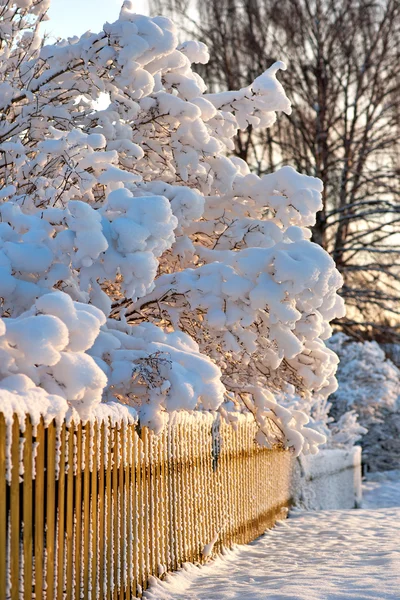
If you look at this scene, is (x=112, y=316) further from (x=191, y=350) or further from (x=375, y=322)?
(x=375, y=322)

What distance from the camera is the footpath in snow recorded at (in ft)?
21.1

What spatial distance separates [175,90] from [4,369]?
16.6 feet

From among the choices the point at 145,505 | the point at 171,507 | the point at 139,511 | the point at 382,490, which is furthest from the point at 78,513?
the point at 382,490

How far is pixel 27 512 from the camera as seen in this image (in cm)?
450

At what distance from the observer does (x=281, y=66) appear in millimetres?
8633

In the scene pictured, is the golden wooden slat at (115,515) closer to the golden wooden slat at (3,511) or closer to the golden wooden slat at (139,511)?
A: the golden wooden slat at (139,511)

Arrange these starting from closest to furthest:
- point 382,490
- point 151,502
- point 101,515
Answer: point 101,515 → point 151,502 → point 382,490

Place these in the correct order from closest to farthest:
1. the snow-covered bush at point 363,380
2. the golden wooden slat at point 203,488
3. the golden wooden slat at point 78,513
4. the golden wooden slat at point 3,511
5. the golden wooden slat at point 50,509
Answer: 1. the golden wooden slat at point 3,511
2. the golden wooden slat at point 50,509
3. the golden wooden slat at point 78,513
4. the golden wooden slat at point 203,488
5. the snow-covered bush at point 363,380

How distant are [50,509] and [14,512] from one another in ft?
1.59

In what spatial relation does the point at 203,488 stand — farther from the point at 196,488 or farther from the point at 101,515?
the point at 101,515

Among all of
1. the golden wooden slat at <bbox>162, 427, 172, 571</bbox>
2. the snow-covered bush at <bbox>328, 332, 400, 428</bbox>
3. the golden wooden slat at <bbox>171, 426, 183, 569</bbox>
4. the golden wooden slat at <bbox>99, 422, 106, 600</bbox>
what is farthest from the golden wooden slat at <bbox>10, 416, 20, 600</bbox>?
the snow-covered bush at <bbox>328, 332, 400, 428</bbox>

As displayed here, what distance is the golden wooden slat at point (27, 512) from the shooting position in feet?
14.7

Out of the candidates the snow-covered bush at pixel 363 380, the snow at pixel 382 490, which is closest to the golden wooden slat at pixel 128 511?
the snow at pixel 382 490

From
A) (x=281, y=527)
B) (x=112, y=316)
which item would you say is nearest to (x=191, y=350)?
(x=112, y=316)
